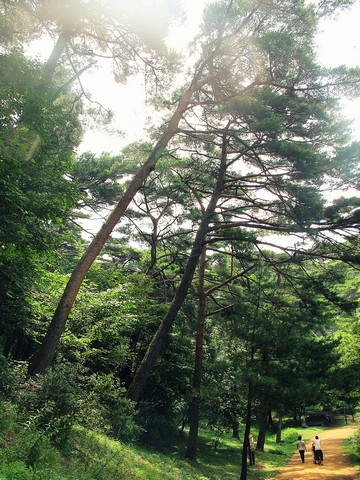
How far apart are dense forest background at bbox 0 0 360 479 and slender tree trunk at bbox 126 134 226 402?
0.05 m

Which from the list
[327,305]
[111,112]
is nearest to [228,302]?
[327,305]

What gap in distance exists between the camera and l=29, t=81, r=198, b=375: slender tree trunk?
8531mm

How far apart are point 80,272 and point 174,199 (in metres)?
9.31

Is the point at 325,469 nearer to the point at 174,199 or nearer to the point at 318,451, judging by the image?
the point at 318,451

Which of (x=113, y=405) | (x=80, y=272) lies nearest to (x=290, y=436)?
(x=113, y=405)

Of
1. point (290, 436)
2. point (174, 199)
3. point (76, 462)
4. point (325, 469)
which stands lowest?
point (76, 462)

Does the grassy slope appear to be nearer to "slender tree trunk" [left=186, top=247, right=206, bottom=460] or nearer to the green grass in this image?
the green grass

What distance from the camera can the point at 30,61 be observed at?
25.9ft

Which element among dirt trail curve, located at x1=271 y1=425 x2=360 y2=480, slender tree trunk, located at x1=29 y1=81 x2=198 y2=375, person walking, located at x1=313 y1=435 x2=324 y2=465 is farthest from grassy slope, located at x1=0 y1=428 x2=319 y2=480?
person walking, located at x1=313 y1=435 x2=324 y2=465

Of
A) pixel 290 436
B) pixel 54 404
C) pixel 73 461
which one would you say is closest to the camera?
pixel 73 461

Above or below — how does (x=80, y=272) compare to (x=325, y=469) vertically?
above

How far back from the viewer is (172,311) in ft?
43.4

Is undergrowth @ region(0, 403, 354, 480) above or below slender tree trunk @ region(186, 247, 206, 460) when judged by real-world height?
below

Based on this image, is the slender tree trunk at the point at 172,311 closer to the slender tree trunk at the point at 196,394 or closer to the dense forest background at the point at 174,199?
the dense forest background at the point at 174,199
